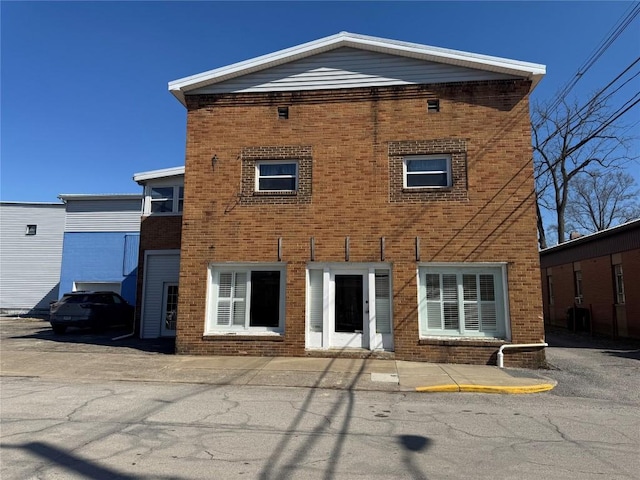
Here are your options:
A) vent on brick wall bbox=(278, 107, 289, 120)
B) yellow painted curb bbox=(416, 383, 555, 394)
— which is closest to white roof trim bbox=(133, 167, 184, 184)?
vent on brick wall bbox=(278, 107, 289, 120)

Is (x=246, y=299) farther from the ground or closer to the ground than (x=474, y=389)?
farther from the ground

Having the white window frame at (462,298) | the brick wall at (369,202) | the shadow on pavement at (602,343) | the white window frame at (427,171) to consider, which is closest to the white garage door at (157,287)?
the brick wall at (369,202)

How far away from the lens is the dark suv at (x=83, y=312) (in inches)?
629

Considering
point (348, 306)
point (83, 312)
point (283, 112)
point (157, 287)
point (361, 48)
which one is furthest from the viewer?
point (83, 312)

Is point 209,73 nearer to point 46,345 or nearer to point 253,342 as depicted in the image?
point 253,342

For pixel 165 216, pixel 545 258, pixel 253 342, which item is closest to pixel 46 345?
pixel 165 216

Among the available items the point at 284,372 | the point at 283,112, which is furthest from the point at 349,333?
the point at 283,112

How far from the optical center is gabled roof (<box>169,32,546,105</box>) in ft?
36.0

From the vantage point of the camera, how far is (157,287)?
15039 millimetres

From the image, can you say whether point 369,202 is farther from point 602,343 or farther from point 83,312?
point 602,343

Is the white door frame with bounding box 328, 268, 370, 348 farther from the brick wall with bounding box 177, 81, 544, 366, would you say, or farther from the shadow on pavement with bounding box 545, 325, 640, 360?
the shadow on pavement with bounding box 545, 325, 640, 360

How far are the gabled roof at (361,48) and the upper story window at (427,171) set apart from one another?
2388mm

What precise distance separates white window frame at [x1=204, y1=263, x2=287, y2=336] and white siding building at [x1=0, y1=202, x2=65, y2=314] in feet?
62.1

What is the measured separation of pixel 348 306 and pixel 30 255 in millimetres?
22942
